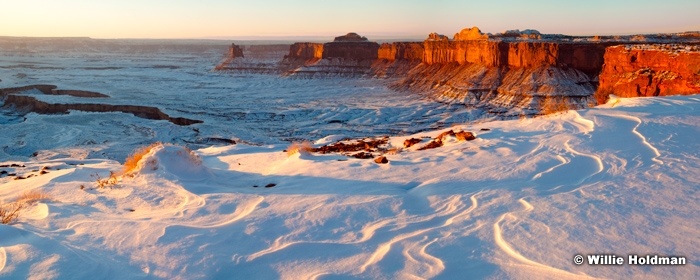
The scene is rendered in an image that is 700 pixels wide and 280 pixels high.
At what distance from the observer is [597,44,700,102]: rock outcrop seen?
17.6 m

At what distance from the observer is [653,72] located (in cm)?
2078

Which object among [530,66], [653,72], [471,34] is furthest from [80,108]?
[653,72]

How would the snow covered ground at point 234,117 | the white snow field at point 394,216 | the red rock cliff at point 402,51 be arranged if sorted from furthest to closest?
the red rock cliff at point 402,51
the snow covered ground at point 234,117
the white snow field at point 394,216

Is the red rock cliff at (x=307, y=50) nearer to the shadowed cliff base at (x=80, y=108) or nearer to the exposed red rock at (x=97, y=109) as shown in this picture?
the exposed red rock at (x=97, y=109)

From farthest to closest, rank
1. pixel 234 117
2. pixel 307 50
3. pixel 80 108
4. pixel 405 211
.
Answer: pixel 307 50 → pixel 80 108 → pixel 234 117 → pixel 405 211

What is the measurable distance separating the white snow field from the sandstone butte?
1194 centimetres

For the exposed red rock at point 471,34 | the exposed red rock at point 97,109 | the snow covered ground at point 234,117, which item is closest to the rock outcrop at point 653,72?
the snow covered ground at point 234,117

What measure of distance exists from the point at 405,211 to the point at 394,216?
7.9 inches

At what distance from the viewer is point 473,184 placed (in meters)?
6.76

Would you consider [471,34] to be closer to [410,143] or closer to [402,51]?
[402,51]

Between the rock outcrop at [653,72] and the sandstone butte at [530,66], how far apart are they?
0.04m

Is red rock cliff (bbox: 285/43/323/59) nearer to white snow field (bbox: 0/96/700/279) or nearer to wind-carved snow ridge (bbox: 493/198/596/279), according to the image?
white snow field (bbox: 0/96/700/279)

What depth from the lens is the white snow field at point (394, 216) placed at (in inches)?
176

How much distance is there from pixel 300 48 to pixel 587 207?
3320 inches
